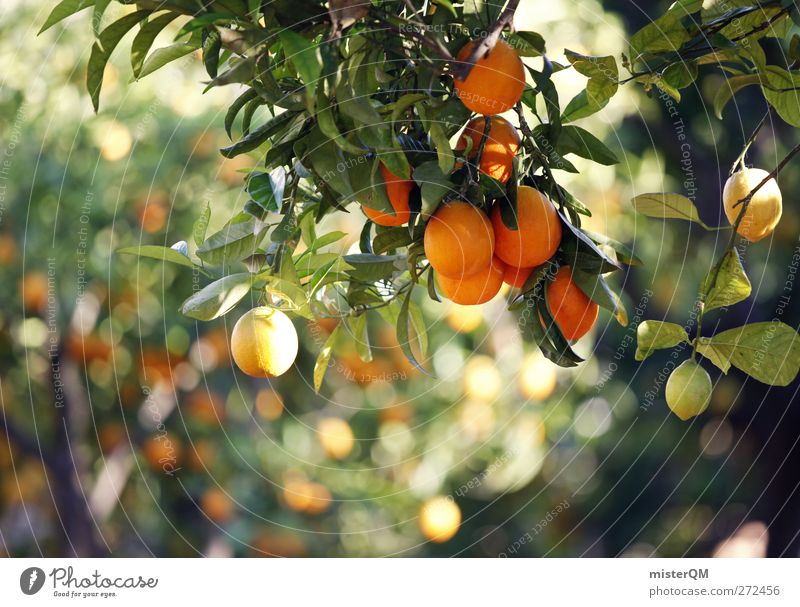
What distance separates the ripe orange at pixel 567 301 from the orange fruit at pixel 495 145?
55mm

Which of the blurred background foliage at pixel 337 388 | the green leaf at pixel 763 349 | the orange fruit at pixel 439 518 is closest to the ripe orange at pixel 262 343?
the green leaf at pixel 763 349

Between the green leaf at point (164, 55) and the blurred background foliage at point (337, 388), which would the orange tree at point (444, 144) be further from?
the blurred background foliage at point (337, 388)

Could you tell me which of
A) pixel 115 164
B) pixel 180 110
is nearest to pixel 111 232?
pixel 115 164

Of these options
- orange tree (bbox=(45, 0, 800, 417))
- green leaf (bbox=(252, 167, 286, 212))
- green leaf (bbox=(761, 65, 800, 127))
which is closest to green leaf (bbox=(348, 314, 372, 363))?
orange tree (bbox=(45, 0, 800, 417))

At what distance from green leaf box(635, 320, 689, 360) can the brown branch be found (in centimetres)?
16

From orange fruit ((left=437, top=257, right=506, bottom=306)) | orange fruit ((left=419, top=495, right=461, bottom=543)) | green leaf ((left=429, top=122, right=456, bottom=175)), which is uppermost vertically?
green leaf ((left=429, top=122, right=456, bottom=175))

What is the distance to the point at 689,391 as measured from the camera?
428 mm

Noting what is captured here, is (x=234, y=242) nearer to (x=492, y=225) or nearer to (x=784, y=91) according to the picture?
(x=492, y=225)

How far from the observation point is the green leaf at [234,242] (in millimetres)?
452

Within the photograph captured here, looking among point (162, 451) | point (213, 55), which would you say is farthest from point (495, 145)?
point (162, 451)

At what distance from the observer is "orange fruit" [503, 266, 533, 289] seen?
0.44 meters

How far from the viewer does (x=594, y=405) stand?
134 cm

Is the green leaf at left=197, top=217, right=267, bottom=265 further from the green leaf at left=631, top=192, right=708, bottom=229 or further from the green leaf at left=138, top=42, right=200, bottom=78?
the green leaf at left=631, top=192, right=708, bottom=229
